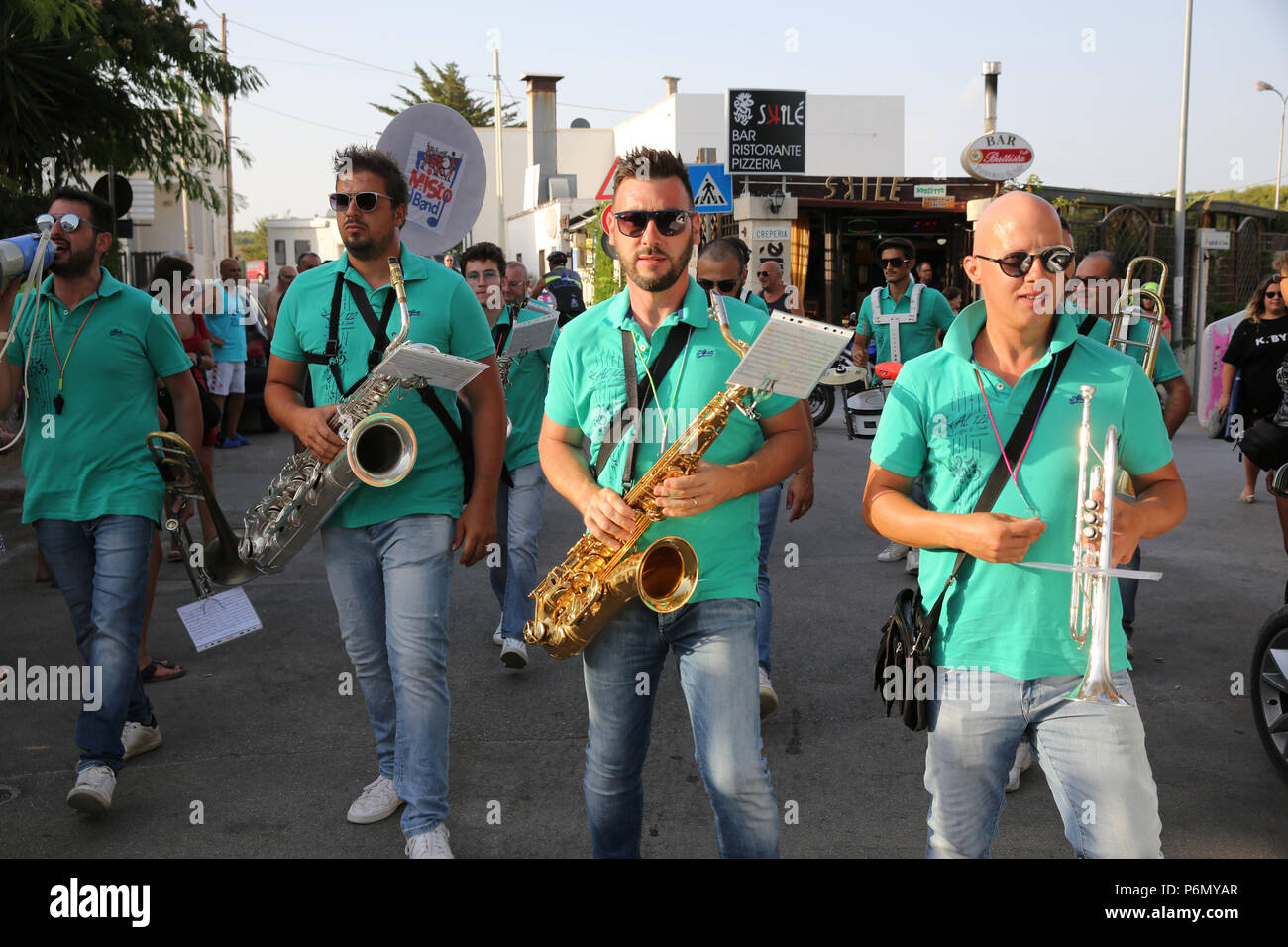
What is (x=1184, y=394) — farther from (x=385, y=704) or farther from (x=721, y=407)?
(x=385, y=704)

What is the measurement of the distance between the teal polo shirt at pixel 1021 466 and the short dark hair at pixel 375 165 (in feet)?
6.87

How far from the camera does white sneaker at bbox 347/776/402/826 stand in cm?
415

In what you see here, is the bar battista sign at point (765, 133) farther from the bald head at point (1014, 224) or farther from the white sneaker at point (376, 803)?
the bald head at point (1014, 224)

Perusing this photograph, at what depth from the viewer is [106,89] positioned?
32.9 ft

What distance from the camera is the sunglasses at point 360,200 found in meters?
3.93

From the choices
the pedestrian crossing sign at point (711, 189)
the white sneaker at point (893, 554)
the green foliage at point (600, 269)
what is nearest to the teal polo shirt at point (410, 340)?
the white sneaker at point (893, 554)

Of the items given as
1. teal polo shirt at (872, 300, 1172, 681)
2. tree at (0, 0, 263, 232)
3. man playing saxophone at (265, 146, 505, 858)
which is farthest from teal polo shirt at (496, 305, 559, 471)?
tree at (0, 0, 263, 232)

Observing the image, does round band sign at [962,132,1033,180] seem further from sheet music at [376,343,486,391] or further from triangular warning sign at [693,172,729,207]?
sheet music at [376,343,486,391]

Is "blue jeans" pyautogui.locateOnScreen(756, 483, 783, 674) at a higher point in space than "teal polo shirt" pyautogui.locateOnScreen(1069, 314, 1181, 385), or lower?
lower

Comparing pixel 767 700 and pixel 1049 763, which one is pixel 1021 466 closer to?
pixel 1049 763

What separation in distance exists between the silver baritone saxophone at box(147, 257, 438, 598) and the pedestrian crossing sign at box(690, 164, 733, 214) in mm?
8668

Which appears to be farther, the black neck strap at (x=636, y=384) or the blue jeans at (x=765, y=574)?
the blue jeans at (x=765, y=574)

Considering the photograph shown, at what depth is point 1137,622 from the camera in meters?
6.70
